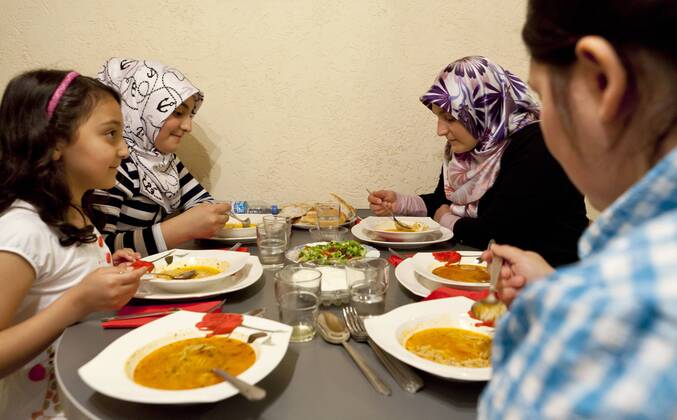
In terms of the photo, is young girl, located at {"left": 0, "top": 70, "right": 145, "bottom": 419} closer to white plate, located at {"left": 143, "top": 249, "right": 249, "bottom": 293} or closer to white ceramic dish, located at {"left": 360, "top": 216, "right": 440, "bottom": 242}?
white plate, located at {"left": 143, "top": 249, "right": 249, "bottom": 293}

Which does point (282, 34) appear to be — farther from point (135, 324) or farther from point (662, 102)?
point (662, 102)

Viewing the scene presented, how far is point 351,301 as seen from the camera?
1.12m

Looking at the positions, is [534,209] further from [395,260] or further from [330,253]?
[330,253]

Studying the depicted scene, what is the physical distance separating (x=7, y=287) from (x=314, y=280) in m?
0.73

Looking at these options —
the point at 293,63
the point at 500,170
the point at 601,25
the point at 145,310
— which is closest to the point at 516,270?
the point at 601,25

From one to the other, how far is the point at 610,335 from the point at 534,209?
168 cm

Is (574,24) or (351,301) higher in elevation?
(574,24)

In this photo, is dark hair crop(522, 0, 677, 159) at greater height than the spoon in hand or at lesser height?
greater

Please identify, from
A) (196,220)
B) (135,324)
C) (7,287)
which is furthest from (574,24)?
(196,220)

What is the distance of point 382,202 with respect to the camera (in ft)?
7.40

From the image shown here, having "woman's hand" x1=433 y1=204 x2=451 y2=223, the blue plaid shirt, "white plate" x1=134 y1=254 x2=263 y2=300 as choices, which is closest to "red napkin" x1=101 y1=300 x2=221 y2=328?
"white plate" x1=134 y1=254 x2=263 y2=300

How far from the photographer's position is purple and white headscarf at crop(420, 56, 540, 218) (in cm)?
198

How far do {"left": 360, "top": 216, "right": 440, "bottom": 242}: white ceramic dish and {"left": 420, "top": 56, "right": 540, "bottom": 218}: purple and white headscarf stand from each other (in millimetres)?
343

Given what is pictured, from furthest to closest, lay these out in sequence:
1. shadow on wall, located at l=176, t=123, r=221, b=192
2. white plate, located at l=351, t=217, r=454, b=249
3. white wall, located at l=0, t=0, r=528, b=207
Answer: shadow on wall, located at l=176, t=123, r=221, b=192 < white wall, located at l=0, t=0, r=528, b=207 < white plate, located at l=351, t=217, r=454, b=249
